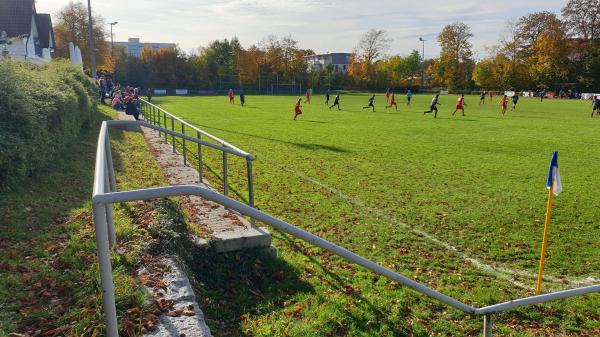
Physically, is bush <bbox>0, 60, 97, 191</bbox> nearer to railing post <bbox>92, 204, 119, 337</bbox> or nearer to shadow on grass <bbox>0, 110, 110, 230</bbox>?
shadow on grass <bbox>0, 110, 110, 230</bbox>

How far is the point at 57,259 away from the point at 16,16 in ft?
Result: 119

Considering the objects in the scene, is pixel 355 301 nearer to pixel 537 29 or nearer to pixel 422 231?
pixel 422 231

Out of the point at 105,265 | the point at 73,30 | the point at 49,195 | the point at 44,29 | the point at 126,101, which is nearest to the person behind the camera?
the point at 105,265

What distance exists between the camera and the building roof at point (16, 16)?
32719 millimetres

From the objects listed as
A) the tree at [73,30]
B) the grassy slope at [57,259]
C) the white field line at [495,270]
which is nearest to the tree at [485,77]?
the tree at [73,30]

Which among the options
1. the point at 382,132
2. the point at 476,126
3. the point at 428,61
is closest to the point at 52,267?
the point at 382,132

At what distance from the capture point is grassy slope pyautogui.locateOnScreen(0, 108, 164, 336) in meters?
3.25

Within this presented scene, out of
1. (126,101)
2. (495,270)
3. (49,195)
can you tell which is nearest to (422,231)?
(495,270)

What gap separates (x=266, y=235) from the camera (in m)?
5.44

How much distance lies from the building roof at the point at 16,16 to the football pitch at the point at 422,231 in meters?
26.4

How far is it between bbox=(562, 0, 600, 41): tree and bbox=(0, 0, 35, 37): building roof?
7527cm

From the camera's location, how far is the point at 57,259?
169 inches

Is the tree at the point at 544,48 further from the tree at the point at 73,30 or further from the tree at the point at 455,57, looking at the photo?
the tree at the point at 73,30

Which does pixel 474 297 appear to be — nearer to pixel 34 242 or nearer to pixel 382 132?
pixel 34 242
